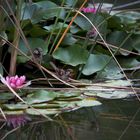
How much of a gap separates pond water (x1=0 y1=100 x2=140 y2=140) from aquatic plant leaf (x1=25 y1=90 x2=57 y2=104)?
0.10m

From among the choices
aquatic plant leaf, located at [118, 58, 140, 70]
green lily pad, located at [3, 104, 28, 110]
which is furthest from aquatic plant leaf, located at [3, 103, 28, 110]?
aquatic plant leaf, located at [118, 58, 140, 70]

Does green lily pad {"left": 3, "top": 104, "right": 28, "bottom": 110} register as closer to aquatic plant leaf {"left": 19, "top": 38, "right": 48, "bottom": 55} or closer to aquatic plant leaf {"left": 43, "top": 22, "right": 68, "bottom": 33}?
aquatic plant leaf {"left": 19, "top": 38, "right": 48, "bottom": 55}

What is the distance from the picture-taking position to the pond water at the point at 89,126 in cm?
134

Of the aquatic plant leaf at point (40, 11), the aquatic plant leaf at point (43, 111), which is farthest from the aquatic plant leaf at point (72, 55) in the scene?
the aquatic plant leaf at point (43, 111)

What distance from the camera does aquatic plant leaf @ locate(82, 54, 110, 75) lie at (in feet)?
6.39

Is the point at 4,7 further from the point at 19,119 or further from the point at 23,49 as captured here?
the point at 19,119

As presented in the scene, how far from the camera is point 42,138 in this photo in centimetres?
133

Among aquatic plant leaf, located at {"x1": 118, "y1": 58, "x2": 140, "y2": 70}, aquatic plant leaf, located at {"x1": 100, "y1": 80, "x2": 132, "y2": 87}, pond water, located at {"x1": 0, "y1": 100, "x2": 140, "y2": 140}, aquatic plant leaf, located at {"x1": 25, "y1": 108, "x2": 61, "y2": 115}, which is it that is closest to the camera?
pond water, located at {"x1": 0, "y1": 100, "x2": 140, "y2": 140}

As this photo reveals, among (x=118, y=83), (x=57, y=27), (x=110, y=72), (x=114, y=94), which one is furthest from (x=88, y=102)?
(x=57, y=27)

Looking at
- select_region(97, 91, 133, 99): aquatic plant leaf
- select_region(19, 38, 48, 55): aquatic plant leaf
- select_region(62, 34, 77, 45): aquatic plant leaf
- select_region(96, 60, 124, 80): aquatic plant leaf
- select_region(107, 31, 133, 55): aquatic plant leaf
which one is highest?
select_region(19, 38, 48, 55): aquatic plant leaf

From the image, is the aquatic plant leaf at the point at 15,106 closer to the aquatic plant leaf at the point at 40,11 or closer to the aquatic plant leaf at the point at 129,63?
the aquatic plant leaf at the point at 40,11

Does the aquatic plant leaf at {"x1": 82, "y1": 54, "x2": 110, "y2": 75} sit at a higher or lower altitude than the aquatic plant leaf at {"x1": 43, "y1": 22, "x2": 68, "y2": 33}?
lower

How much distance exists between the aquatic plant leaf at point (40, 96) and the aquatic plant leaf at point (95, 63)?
0.32 metres

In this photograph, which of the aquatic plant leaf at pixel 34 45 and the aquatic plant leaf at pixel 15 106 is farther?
the aquatic plant leaf at pixel 34 45
